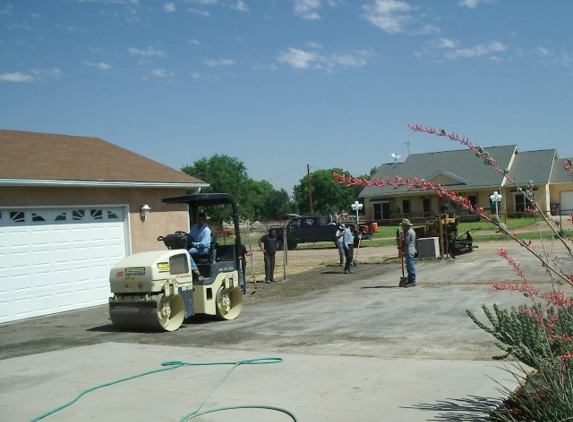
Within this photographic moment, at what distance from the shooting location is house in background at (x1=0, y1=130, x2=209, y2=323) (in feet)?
48.4

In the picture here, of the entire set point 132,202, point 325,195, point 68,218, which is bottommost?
point 68,218

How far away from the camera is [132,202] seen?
17594mm

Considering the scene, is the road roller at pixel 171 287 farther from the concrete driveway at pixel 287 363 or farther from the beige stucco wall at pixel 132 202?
the beige stucco wall at pixel 132 202

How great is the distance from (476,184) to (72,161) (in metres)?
39.6

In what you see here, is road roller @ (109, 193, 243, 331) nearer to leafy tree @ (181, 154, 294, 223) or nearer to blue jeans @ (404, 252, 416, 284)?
blue jeans @ (404, 252, 416, 284)

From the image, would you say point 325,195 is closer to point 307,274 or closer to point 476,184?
point 476,184

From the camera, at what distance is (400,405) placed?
5.96m

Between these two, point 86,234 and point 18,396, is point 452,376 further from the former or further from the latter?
point 86,234

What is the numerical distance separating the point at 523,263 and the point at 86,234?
13.9 m

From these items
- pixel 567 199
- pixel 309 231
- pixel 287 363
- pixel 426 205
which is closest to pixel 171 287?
pixel 287 363

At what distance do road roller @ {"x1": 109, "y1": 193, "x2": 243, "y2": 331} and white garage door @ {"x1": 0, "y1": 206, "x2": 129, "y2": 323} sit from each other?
4209mm

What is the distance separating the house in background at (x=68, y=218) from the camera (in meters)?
14.7

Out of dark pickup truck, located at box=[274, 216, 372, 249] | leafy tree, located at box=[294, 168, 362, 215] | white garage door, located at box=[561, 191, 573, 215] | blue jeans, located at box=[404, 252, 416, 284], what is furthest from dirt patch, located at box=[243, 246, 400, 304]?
leafy tree, located at box=[294, 168, 362, 215]

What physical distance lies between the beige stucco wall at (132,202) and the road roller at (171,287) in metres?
4.67
